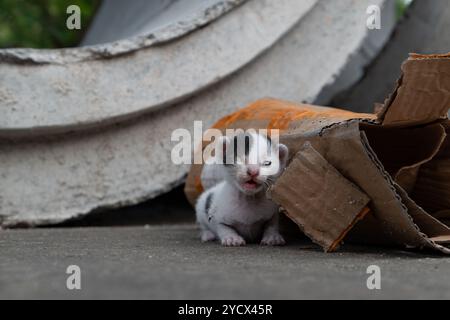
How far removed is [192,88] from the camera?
4.98m

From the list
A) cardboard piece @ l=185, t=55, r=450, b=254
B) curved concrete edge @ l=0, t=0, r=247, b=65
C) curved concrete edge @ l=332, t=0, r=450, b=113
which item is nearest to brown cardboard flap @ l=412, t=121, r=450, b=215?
cardboard piece @ l=185, t=55, r=450, b=254

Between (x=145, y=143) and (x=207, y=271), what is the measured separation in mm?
2671

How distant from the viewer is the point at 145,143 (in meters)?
5.03

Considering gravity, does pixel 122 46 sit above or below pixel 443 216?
above

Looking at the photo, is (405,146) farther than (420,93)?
Yes

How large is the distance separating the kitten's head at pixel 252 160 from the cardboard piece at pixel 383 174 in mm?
137

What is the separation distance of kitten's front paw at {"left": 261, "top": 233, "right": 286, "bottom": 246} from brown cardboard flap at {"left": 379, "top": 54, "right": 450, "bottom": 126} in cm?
76

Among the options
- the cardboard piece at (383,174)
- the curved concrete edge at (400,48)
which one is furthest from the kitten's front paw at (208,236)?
the curved concrete edge at (400,48)

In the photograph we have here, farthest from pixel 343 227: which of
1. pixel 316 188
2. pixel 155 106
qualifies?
pixel 155 106

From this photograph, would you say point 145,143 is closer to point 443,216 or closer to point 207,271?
point 443,216

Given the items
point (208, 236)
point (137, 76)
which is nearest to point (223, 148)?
point (208, 236)

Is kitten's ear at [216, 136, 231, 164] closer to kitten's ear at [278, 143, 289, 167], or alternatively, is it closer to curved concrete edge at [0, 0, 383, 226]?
kitten's ear at [278, 143, 289, 167]

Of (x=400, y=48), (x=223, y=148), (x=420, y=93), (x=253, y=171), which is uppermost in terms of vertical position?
(x=400, y=48)
